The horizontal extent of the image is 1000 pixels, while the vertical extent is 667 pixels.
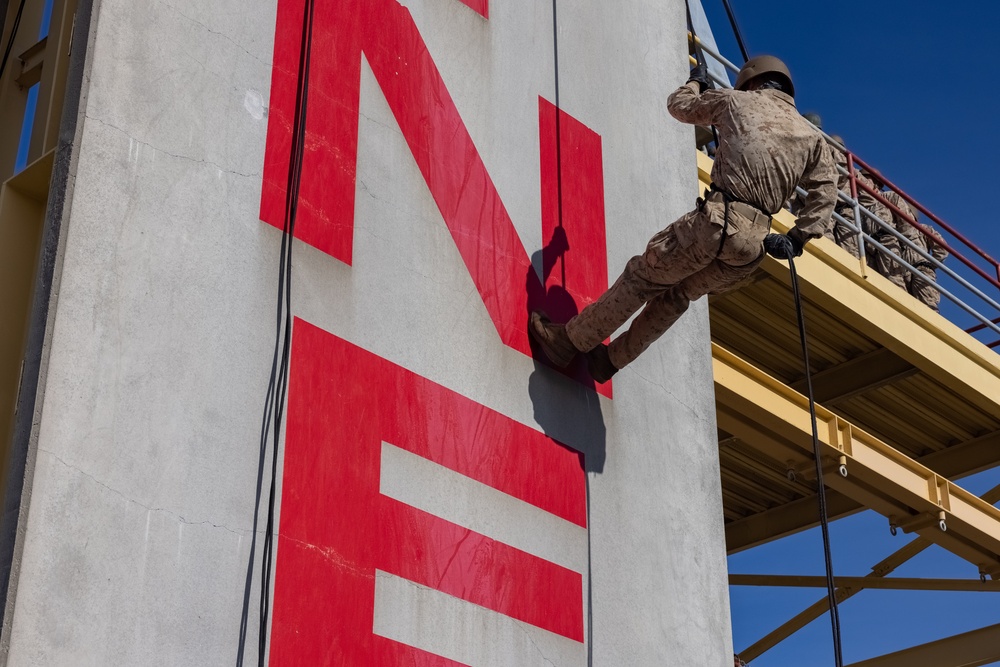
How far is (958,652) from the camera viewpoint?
14039 millimetres

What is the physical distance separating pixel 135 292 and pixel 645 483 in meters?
3.66

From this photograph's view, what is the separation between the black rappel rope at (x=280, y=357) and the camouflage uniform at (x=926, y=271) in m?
8.50

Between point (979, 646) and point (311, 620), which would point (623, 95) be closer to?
point (311, 620)

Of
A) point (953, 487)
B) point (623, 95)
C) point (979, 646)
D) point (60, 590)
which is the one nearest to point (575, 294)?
point (623, 95)

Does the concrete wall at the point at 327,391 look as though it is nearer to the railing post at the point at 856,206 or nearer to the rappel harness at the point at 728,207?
the rappel harness at the point at 728,207

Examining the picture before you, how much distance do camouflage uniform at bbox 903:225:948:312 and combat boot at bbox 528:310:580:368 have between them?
6864 mm

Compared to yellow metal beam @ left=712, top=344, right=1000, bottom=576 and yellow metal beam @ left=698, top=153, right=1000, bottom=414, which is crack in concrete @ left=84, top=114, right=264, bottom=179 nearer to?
yellow metal beam @ left=712, top=344, right=1000, bottom=576

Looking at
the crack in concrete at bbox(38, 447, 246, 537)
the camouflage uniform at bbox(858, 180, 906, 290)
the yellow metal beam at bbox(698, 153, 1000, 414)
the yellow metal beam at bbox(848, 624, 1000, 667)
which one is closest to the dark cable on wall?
the crack in concrete at bbox(38, 447, 246, 537)

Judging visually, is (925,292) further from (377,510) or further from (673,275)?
(377,510)

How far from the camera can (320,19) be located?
773cm

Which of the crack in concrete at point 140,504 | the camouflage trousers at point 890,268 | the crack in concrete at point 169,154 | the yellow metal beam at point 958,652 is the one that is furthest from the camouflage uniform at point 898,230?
the crack in concrete at point 140,504

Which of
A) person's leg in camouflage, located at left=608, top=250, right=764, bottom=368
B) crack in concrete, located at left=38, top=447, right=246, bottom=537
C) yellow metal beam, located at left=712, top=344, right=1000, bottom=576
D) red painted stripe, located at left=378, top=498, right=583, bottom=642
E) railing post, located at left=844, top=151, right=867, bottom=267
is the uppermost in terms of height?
railing post, located at left=844, top=151, right=867, bottom=267

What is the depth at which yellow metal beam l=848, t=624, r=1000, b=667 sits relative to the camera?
45.4 feet

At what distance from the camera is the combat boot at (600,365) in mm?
8477
